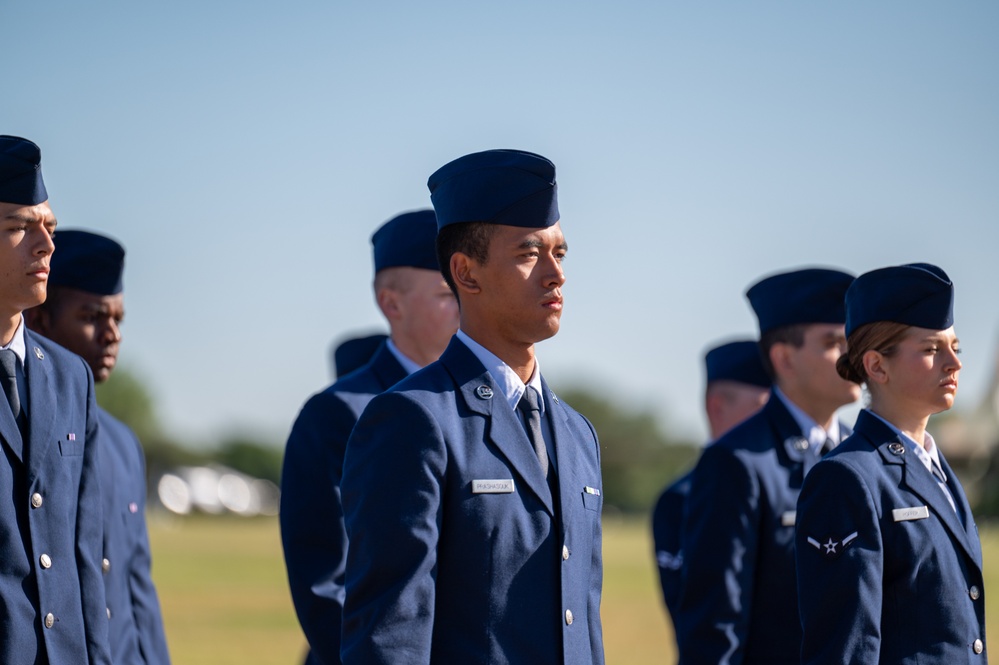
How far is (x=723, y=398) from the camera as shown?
8.41 m

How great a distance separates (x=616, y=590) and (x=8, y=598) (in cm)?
2210

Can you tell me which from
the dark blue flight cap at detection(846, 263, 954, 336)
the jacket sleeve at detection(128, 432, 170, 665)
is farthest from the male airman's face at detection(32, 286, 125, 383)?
the dark blue flight cap at detection(846, 263, 954, 336)

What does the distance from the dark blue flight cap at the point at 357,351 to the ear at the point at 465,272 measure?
3636 millimetres

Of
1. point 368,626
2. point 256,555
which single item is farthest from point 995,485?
point 368,626

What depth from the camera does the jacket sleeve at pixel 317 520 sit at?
16.2 feet

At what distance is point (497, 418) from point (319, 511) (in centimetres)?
158

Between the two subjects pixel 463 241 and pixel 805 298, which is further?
pixel 805 298

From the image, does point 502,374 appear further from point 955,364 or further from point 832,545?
point 955,364

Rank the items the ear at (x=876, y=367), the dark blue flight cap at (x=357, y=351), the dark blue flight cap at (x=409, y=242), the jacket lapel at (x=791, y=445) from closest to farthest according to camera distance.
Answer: the ear at (x=876, y=367) < the dark blue flight cap at (x=409, y=242) < the jacket lapel at (x=791, y=445) < the dark blue flight cap at (x=357, y=351)

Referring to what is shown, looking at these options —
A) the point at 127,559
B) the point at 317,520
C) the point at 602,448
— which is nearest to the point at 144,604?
the point at 127,559

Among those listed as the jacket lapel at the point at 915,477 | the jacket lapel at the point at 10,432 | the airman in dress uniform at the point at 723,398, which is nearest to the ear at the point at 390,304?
the jacket lapel at the point at 10,432

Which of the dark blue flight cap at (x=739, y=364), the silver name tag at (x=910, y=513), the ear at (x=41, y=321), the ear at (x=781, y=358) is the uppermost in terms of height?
the ear at (x=41, y=321)

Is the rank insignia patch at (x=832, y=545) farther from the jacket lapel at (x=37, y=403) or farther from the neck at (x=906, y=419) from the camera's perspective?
the jacket lapel at (x=37, y=403)

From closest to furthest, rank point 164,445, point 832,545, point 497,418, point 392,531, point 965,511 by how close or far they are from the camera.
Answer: point 392,531 < point 497,418 < point 832,545 < point 965,511 < point 164,445
